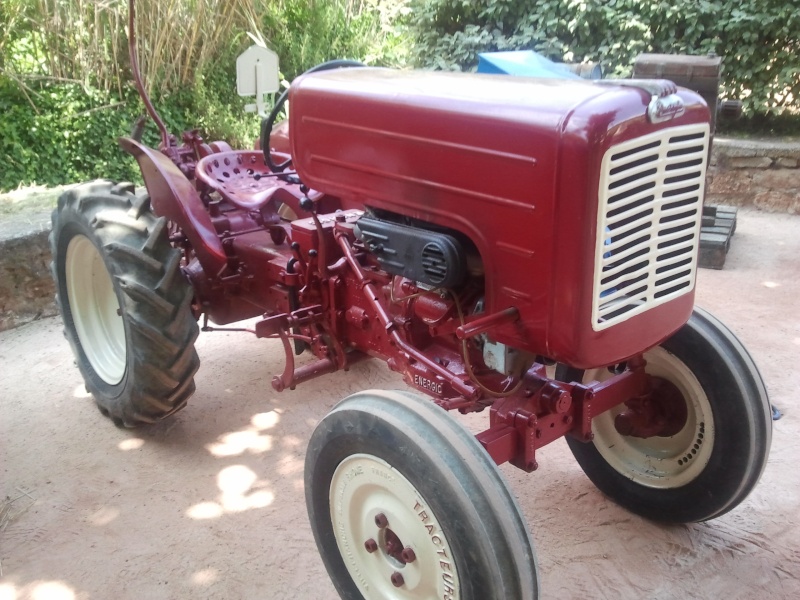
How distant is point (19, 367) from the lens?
12.1ft

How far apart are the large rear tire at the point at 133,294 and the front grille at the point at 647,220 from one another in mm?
1604

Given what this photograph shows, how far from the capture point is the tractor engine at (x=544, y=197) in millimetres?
1574

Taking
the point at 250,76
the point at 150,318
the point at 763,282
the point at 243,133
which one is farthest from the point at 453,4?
the point at 150,318

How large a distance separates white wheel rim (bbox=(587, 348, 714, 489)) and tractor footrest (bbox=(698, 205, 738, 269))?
111 inches

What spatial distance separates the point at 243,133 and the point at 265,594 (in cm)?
514

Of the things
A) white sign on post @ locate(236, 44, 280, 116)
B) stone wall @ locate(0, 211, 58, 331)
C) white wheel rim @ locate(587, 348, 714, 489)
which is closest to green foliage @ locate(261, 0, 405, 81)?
stone wall @ locate(0, 211, 58, 331)

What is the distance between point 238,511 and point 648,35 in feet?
20.9

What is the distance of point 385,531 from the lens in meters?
1.87

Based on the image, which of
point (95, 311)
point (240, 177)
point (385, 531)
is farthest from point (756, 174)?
point (385, 531)

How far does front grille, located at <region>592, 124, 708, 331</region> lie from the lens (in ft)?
5.22

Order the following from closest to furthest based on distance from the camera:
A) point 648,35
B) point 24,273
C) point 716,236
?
1. point 24,273
2. point 716,236
3. point 648,35

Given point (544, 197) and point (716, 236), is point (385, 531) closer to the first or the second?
point (544, 197)

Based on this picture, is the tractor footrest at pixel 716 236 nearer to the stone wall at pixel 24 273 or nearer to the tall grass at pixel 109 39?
the stone wall at pixel 24 273

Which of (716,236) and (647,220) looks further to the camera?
(716,236)
